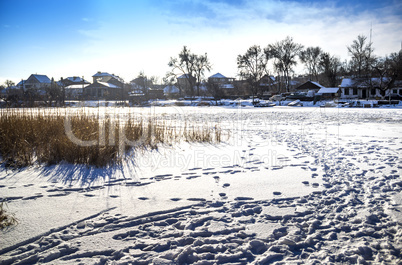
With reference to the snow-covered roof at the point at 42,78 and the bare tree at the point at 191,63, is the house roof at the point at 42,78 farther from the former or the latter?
the bare tree at the point at 191,63

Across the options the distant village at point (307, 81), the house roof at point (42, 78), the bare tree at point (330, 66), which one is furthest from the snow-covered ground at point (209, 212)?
the house roof at point (42, 78)

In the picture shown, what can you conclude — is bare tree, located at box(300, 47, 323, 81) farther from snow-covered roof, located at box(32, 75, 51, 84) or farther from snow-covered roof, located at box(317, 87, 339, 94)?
snow-covered roof, located at box(32, 75, 51, 84)

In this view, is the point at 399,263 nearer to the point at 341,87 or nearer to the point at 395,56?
the point at 395,56

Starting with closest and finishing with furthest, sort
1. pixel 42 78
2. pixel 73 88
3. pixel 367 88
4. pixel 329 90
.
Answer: pixel 73 88 → pixel 367 88 → pixel 329 90 → pixel 42 78

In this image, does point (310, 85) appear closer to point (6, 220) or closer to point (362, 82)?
point (362, 82)

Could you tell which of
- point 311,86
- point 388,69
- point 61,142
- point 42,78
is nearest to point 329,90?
point 311,86

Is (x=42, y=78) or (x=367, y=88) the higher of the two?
(x=42, y=78)

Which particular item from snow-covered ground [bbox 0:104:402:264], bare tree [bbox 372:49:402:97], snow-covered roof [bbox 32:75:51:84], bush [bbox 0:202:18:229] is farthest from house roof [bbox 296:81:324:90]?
snow-covered roof [bbox 32:75:51:84]

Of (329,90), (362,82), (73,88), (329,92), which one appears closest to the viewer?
(73,88)

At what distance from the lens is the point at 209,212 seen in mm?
3105

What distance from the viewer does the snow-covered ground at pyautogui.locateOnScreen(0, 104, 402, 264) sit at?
2.30m

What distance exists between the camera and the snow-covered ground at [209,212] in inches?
90.7

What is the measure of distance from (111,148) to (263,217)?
3.71 m

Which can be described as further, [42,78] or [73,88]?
[42,78]
